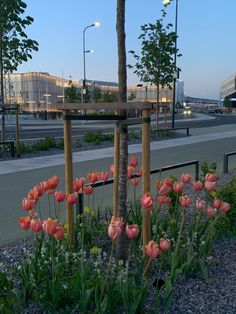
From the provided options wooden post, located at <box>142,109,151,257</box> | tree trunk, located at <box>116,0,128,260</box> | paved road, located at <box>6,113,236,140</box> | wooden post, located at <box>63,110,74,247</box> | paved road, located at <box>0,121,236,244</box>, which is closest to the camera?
wooden post, located at <box>142,109,151,257</box>

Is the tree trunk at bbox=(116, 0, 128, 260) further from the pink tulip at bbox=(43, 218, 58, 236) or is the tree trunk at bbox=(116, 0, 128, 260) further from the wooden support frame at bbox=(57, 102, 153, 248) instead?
the pink tulip at bbox=(43, 218, 58, 236)

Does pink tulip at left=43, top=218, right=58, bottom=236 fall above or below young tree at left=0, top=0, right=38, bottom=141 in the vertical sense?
below

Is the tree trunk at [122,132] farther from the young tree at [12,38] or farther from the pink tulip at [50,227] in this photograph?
the young tree at [12,38]

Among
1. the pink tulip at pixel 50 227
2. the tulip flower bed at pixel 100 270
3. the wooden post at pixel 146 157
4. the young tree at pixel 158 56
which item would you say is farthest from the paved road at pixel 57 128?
the pink tulip at pixel 50 227

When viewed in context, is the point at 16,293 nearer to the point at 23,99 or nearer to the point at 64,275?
the point at 64,275

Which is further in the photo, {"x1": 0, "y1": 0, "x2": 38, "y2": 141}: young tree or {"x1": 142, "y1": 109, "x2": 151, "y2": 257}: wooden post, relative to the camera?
{"x1": 0, "y1": 0, "x2": 38, "y2": 141}: young tree

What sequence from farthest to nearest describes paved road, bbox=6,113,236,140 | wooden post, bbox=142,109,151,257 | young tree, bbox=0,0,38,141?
paved road, bbox=6,113,236,140
young tree, bbox=0,0,38,141
wooden post, bbox=142,109,151,257

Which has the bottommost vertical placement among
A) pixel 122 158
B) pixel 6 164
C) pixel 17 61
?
pixel 6 164

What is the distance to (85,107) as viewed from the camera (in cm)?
343

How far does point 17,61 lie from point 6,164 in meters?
4.48

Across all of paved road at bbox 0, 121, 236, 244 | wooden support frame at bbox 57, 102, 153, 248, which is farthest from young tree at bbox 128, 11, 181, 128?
wooden support frame at bbox 57, 102, 153, 248

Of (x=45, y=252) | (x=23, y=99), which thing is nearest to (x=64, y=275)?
(x=45, y=252)

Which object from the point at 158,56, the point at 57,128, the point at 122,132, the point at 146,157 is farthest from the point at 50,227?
the point at 57,128

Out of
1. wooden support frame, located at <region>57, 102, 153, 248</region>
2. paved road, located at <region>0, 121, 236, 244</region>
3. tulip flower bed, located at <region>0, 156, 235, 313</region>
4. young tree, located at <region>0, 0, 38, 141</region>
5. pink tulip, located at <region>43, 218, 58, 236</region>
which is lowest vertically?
paved road, located at <region>0, 121, 236, 244</region>
